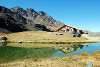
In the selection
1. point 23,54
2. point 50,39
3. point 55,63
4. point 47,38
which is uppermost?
point 47,38

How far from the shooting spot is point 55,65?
15.2 meters

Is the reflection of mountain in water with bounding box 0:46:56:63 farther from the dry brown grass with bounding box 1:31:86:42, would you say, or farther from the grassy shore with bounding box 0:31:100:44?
the dry brown grass with bounding box 1:31:86:42

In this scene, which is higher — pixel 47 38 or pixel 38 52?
pixel 47 38

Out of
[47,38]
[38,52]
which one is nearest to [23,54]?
[38,52]

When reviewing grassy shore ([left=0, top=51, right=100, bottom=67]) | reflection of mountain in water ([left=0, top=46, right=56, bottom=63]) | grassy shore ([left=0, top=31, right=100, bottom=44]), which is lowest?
reflection of mountain in water ([left=0, top=46, right=56, bottom=63])

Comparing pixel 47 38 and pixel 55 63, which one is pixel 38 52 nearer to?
pixel 55 63

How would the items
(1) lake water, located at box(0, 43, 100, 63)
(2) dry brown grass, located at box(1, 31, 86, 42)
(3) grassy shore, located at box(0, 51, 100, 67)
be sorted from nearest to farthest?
1. (3) grassy shore, located at box(0, 51, 100, 67)
2. (1) lake water, located at box(0, 43, 100, 63)
3. (2) dry brown grass, located at box(1, 31, 86, 42)

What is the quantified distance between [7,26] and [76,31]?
81.7m

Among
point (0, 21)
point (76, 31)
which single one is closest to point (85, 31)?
point (76, 31)

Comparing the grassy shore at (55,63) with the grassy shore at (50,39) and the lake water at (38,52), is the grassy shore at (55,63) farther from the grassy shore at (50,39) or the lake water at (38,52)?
the grassy shore at (50,39)

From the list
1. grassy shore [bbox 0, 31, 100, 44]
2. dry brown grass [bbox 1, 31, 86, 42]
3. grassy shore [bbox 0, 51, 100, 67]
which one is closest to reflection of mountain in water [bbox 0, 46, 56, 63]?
grassy shore [bbox 0, 51, 100, 67]

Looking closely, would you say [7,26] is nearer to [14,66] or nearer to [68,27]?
[68,27]

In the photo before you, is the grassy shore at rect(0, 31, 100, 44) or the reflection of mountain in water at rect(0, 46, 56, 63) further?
the grassy shore at rect(0, 31, 100, 44)

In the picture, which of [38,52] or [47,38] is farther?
[47,38]
